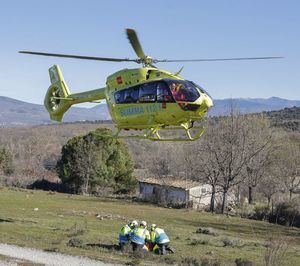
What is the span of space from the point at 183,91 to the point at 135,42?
2.70m

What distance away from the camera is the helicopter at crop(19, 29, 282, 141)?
2098cm

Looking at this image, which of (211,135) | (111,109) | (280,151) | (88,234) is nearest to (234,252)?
(88,234)

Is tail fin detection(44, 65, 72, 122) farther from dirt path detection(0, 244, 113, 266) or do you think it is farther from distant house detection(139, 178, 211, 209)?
distant house detection(139, 178, 211, 209)

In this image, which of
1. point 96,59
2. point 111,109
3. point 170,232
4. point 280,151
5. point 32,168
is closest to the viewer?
point 96,59

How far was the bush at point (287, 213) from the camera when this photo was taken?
1997 inches

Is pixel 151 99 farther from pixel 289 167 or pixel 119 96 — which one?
pixel 289 167

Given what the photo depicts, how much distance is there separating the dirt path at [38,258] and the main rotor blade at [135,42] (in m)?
8.42

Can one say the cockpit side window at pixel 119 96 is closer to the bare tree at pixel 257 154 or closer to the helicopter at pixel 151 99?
the helicopter at pixel 151 99

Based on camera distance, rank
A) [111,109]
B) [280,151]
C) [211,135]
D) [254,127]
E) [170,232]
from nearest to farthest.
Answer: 1. [111,109]
2. [170,232]
3. [211,135]
4. [254,127]
5. [280,151]

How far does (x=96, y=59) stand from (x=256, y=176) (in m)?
46.0

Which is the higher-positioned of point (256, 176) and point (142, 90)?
point (142, 90)

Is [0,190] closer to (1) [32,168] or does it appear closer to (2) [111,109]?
(1) [32,168]

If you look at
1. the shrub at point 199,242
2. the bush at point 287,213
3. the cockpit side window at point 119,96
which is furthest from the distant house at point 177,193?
the cockpit side window at point 119,96

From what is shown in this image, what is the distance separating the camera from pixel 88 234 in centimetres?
2861
